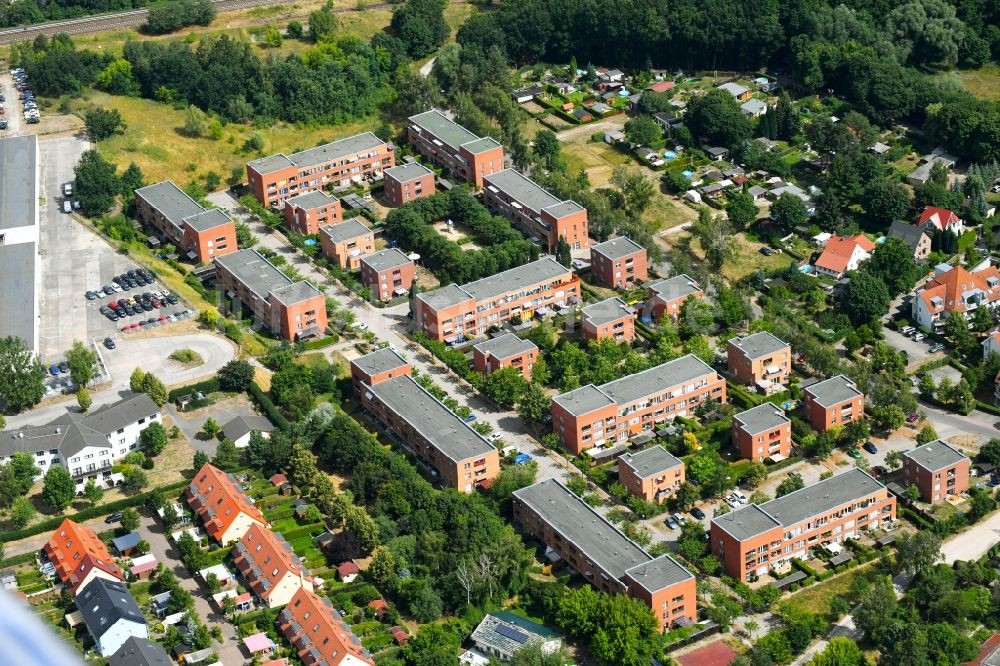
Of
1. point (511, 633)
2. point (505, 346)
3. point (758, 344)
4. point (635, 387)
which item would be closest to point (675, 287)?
point (758, 344)

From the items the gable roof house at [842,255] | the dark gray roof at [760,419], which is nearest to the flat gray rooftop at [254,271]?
the dark gray roof at [760,419]

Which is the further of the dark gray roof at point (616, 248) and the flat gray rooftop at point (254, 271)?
the dark gray roof at point (616, 248)

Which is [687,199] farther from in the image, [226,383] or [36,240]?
[36,240]

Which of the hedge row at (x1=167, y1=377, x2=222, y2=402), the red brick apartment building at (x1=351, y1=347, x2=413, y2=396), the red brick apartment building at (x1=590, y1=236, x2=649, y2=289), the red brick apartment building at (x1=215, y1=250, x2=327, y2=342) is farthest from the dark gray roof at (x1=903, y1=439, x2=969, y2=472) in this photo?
the hedge row at (x1=167, y1=377, x2=222, y2=402)

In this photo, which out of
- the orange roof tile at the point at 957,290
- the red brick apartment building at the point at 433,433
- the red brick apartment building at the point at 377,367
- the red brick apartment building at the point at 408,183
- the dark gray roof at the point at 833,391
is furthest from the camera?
the red brick apartment building at the point at 408,183

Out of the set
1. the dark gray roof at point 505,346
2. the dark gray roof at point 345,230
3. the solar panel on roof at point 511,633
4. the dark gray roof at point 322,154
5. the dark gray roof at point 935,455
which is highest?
the dark gray roof at point 322,154

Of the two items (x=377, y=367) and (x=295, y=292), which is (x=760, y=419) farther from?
(x=295, y=292)

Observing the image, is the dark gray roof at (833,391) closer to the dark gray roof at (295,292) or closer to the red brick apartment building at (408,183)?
the dark gray roof at (295,292)
